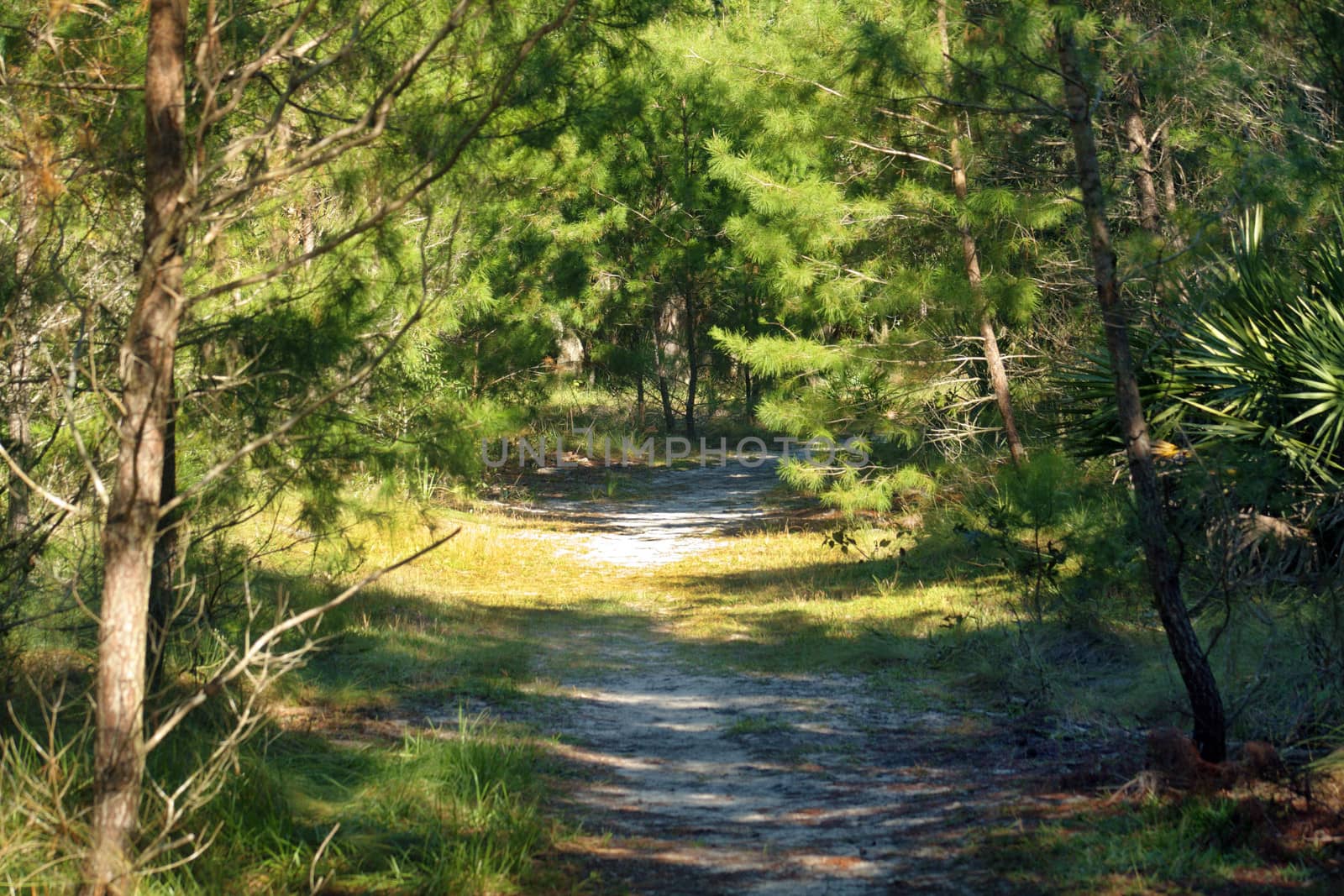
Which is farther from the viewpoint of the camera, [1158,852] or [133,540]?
[1158,852]

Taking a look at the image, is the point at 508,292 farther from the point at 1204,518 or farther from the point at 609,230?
the point at 1204,518

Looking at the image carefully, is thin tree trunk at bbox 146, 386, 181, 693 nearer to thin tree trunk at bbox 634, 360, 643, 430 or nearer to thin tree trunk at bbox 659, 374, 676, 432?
thin tree trunk at bbox 634, 360, 643, 430

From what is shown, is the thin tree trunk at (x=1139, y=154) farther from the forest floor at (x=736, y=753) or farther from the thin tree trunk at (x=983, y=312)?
the forest floor at (x=736, y=753)

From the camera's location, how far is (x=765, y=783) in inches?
244

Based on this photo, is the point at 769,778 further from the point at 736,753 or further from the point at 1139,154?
the point at 1139,154

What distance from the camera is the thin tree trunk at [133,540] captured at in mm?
3781

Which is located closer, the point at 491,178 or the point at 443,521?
the point at 491,178

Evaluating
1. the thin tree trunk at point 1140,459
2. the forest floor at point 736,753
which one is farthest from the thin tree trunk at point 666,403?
the thin tree trunk at point 1140,459

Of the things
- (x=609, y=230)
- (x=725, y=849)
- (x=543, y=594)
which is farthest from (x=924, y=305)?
(x=609, y=230)

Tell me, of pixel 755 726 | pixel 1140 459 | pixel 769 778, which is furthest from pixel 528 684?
pixel 1140 459

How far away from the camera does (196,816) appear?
481cm

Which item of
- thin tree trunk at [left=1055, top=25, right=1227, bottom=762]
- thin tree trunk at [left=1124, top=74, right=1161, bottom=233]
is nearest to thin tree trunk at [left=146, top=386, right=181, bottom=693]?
thin tree trunk at [left=1055, top=25, right=1227, bottom=762]

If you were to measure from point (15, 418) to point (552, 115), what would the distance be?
9.78 feet

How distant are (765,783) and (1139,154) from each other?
741 cm
